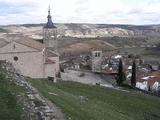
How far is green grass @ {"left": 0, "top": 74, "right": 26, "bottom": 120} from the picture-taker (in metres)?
16.7

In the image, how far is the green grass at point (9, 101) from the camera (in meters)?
16.7

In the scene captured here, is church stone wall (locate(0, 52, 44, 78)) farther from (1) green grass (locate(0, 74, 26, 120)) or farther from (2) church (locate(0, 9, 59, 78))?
(1) green grass (locate(0, 74, 26, 120))

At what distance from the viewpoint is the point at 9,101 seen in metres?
18.8

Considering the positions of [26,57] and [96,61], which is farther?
[96,61]

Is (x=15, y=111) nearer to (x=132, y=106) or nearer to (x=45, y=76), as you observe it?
(x=132, y=106)

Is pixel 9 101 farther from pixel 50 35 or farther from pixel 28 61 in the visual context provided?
pixel 50 35

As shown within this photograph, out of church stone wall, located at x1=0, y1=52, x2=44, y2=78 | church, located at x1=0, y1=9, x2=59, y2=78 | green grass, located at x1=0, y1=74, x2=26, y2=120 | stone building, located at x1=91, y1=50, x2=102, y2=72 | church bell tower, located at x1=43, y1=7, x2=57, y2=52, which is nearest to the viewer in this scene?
green grass, located at x1=0, y1=74, x2=26, y2=120

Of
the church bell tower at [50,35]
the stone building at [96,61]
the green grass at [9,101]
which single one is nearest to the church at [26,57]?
the church bell tower at [50,35]

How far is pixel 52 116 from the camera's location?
17.5 m

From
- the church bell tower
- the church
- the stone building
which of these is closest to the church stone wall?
the church

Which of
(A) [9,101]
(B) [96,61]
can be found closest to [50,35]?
(B) [96,61]

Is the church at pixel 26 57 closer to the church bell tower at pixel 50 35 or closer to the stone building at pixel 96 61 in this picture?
the church bell tower at pixel 50 35

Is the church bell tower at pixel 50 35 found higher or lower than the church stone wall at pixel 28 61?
higher

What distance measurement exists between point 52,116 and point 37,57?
1387 inches
